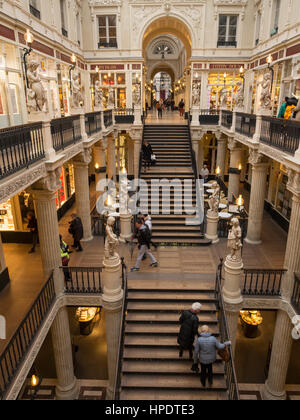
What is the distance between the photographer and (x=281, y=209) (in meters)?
13.9

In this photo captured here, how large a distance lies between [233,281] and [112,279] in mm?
2977

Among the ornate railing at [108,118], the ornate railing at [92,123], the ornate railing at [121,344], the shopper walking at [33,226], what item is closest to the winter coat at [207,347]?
the ornate railing at [121,344]

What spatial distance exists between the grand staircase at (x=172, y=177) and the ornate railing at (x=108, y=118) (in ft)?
6.91

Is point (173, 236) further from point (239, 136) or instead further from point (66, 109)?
point (66, 109)

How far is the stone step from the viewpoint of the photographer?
6656 millimetres

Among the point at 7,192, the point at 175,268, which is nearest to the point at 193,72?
the point at 175,268

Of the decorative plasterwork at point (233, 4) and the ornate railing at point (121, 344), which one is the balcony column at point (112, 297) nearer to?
the ornate railing at point (121, 344)

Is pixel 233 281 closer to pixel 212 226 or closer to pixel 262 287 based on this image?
pixel 262 287

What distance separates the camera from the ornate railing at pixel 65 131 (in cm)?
798

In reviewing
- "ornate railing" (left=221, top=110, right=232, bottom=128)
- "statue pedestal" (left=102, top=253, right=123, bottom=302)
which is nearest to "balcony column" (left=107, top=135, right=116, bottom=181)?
"ornate railing" (left=221, top=110, right=232, bottom=128)

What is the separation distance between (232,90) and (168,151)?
886 cm

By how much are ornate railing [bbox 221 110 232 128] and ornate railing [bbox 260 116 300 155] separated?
6110 mm

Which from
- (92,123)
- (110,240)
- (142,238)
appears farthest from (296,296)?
(92,123)

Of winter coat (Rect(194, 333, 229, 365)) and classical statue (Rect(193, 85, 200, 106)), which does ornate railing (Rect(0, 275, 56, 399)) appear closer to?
winter coat (Rect(194, 333, 229, 365))
